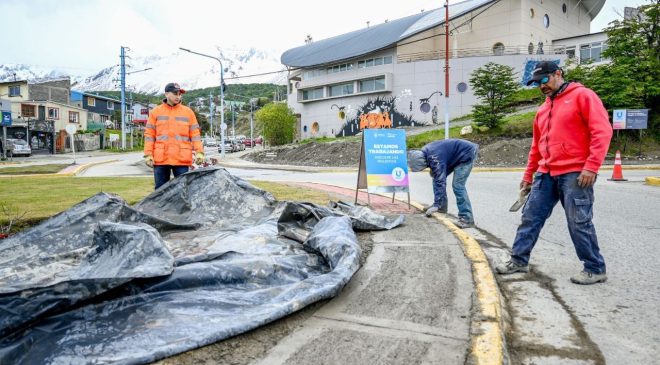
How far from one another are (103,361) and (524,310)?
268cm

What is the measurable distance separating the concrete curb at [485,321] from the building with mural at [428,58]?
124ft

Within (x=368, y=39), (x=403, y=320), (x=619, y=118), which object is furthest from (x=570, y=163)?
(x=368, y=39)

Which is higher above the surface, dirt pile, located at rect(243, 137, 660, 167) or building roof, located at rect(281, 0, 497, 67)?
building roof, located at rect(281, 0, 497, 67)

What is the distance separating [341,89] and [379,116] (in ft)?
30.4

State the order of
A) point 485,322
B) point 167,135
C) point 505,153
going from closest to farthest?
point 485,322 → point 167,135 → point 505,153

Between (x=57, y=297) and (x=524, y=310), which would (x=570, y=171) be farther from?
(x=57, y=297)

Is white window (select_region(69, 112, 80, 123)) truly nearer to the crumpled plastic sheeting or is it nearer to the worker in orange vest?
the worker in orange vest

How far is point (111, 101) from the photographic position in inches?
2980

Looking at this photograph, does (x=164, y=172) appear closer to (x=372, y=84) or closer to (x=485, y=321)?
(x=485, y=321)

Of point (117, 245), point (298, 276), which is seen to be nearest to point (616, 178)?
point (298, 276)

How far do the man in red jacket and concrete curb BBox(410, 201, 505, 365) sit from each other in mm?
447

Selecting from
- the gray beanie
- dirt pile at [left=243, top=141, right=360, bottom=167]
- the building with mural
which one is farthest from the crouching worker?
the building with mural

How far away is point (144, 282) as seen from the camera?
2.83 meters

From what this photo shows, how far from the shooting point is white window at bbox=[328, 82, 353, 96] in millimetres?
49438
